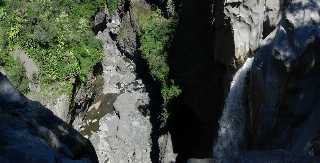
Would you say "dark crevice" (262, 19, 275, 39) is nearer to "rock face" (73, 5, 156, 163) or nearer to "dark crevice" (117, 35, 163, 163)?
"dark crevice" (117, 35, 163, 163)

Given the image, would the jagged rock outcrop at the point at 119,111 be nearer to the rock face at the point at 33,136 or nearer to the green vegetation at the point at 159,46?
the green vegetation at the point at 159,46

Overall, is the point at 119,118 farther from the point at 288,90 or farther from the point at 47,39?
the point at 288,90

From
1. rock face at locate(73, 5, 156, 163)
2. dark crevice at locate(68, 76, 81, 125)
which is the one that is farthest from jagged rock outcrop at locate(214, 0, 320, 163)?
dark crevice at locate(68, 76, 81, 125)

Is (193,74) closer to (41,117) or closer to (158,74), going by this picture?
(158,74)

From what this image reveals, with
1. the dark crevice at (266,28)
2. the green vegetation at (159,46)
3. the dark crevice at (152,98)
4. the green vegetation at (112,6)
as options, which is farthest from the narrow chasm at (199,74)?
the green vegetation at (112,6)

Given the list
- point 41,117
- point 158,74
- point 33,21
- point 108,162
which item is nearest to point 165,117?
point 158,74

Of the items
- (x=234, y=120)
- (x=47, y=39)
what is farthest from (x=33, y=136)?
(x=47, y=39)
